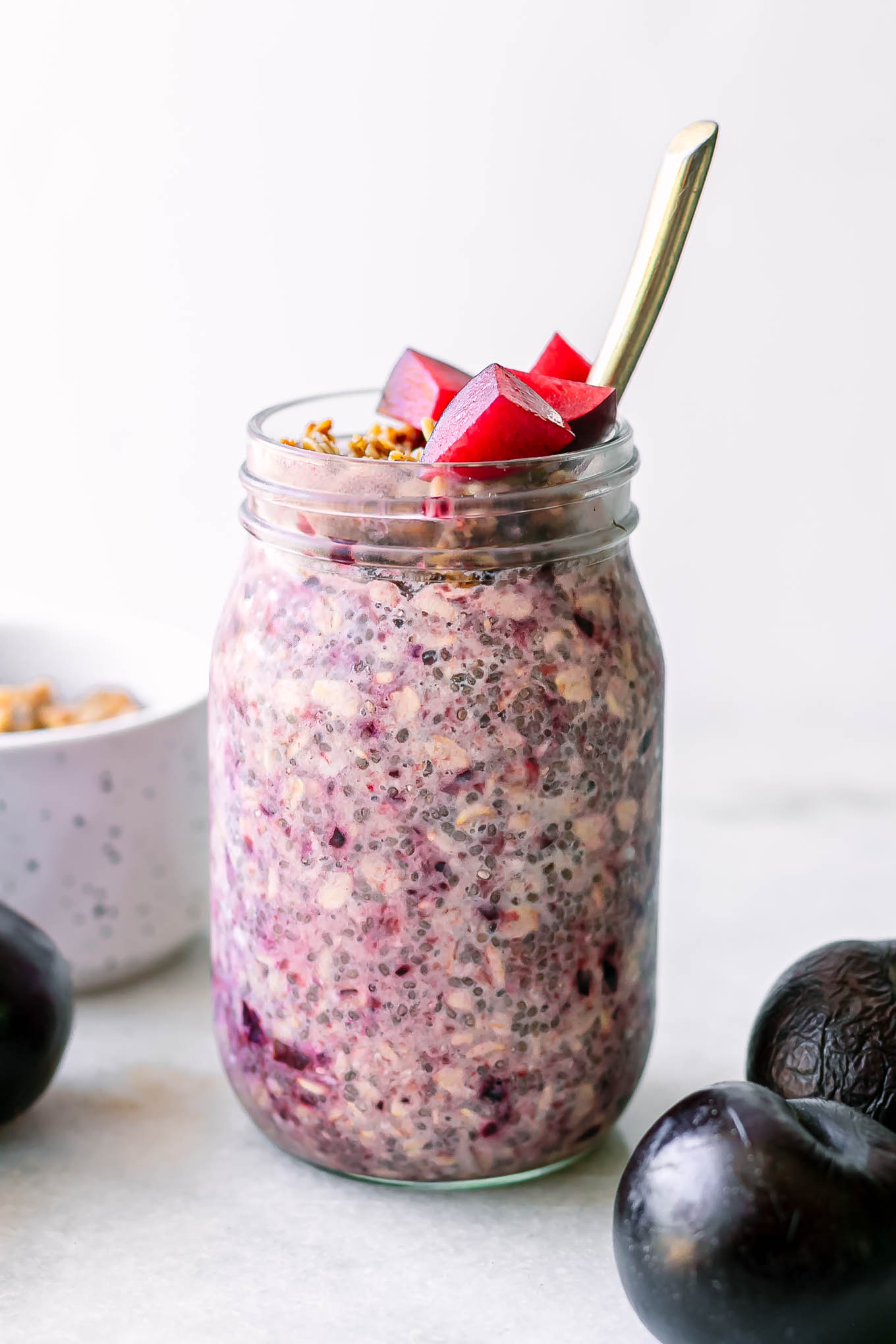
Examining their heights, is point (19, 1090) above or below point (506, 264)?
below

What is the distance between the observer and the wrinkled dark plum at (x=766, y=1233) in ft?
1.99

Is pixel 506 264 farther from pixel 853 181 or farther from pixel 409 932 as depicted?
pixel 409 932

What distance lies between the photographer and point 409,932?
712mm

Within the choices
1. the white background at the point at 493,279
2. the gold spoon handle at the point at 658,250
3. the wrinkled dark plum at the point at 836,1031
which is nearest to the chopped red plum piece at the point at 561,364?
the gold spoon handle at the point at 658,250

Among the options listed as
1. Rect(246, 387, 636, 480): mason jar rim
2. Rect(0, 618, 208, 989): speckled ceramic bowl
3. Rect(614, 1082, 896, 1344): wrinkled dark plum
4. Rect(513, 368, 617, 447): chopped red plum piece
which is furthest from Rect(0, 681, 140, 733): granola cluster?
Rect(614, 1082, 896, 1344): wrinkled dark plum

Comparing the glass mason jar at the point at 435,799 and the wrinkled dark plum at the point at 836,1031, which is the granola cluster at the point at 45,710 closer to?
the glass mason jar at the point at 435,799

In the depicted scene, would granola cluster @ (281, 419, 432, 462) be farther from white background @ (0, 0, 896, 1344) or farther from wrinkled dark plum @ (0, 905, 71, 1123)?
white background @ (0, 0, 896, 1344)

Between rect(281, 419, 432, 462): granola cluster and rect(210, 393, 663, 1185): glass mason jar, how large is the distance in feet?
0.06

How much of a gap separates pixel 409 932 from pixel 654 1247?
0.17 m

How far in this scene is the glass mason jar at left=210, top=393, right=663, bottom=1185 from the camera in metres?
0.69

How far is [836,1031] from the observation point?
75 centimetres

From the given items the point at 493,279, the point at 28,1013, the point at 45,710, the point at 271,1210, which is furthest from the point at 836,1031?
the point at 493,279

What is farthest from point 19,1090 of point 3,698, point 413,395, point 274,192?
point 274,192

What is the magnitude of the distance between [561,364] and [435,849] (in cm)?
25
